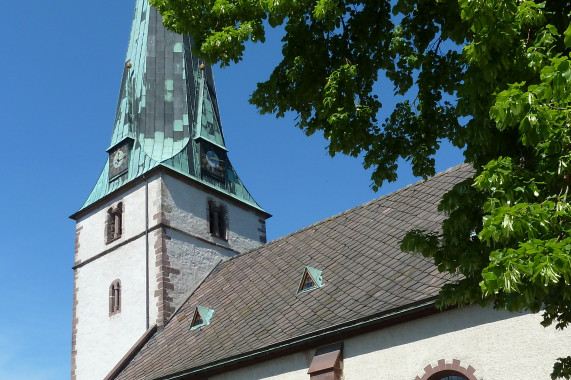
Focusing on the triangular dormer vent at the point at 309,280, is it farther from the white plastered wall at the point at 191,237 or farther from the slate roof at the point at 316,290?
the white plastered wall at the point at 191,237

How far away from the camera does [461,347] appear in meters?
12.2

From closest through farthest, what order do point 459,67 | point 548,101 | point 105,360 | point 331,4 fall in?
point 548,101
point 331,4
point 459,67
point 105,360

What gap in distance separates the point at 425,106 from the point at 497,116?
2910mm

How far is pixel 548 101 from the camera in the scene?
17.5 feet

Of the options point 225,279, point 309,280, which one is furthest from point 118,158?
point 309,280

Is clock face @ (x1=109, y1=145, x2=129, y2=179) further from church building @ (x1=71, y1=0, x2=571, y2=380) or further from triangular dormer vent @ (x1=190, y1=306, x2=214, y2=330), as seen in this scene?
triangular dormer vent @ (x1=190, y1=306, x2=214, y2=330)

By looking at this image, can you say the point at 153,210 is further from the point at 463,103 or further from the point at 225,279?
the point at 463,103

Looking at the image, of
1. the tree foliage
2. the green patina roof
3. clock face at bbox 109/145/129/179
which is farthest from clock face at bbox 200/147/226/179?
the tree foliage

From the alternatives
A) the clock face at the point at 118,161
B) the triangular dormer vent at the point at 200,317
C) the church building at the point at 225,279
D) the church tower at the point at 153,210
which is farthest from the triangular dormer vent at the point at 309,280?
the clock face at the point at 118,161

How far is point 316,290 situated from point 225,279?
5.64m

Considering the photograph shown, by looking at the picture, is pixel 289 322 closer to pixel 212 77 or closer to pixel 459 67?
pixel 459 67

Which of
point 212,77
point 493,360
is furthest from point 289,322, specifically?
point 212,77

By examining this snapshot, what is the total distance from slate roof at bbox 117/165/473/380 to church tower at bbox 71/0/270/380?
1.50 metres

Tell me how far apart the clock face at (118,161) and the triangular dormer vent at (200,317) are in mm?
7120
